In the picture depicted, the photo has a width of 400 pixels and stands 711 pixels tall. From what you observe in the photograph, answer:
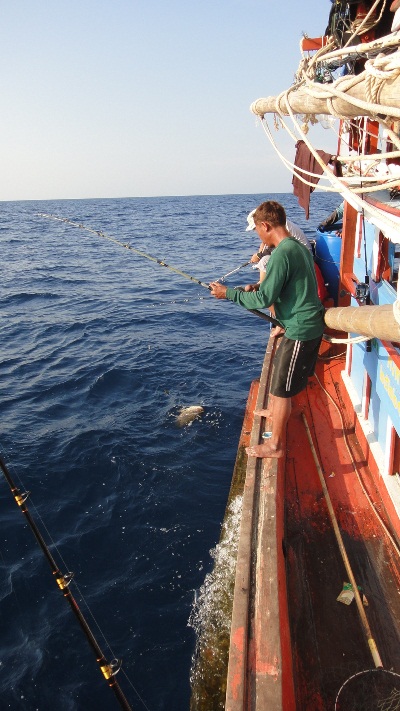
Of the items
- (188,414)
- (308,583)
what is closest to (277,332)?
(188,414)

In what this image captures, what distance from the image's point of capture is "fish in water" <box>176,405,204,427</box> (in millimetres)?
8516

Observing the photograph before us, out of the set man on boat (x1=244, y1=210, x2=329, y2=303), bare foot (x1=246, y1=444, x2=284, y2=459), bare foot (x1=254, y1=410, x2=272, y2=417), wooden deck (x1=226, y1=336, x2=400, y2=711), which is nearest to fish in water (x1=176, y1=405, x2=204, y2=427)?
man on boat (x1=244, y1=210, x2=329, y2=303)

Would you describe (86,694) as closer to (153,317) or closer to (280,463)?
(280,463)

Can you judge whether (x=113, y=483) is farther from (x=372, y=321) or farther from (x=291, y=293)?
(x=372, y=321)

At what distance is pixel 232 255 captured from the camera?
25734 mm

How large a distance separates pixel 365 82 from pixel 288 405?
9.37 feet

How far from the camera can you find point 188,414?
342 inches

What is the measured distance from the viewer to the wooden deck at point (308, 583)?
113 inches

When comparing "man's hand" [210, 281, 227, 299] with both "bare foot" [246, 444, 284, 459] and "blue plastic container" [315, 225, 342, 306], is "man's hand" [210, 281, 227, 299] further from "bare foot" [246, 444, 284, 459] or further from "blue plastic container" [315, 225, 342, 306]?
"blue plastic container" [315, 225, 342, 306]

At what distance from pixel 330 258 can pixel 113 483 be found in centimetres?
608

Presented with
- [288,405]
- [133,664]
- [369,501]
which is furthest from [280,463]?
[133,664]

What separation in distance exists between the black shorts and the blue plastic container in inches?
204

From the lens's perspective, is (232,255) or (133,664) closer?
(133,664)

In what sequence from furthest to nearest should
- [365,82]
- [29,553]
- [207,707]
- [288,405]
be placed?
[29,553]
[288,405]
[207,707]
[365,82]
